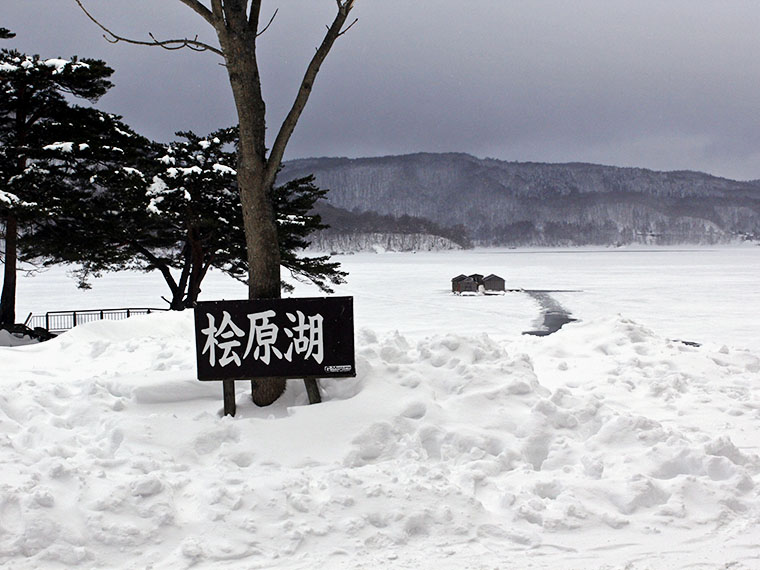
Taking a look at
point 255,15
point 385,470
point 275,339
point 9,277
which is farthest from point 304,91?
point 9,277

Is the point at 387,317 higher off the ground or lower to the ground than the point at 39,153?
lower

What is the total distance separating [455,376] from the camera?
235 inches

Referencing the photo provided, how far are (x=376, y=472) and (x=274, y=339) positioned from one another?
1587 millimetres

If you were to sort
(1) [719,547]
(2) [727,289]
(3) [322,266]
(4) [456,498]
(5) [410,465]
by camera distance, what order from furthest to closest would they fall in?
(2) [727,289], (3) [322,266], (5) [410,465], (4) [456,498], (1) [719,547]

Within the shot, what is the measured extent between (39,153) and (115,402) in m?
13.6

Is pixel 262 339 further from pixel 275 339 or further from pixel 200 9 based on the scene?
pixel 200 9

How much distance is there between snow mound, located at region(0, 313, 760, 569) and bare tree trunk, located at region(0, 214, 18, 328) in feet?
39.4

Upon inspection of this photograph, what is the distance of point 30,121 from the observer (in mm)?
17406

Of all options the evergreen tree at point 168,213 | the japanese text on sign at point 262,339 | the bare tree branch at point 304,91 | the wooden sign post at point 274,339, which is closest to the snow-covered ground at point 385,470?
the wooden sign post at point 274,339

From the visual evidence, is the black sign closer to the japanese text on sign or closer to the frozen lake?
the japanese text on sign

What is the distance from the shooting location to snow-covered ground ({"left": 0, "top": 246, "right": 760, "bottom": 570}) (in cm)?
339

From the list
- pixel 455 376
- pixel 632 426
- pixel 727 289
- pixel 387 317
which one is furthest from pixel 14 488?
pixel 727 289

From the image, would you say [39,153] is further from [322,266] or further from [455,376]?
[455,376]

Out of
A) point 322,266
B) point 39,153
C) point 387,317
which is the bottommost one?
point 387,317
